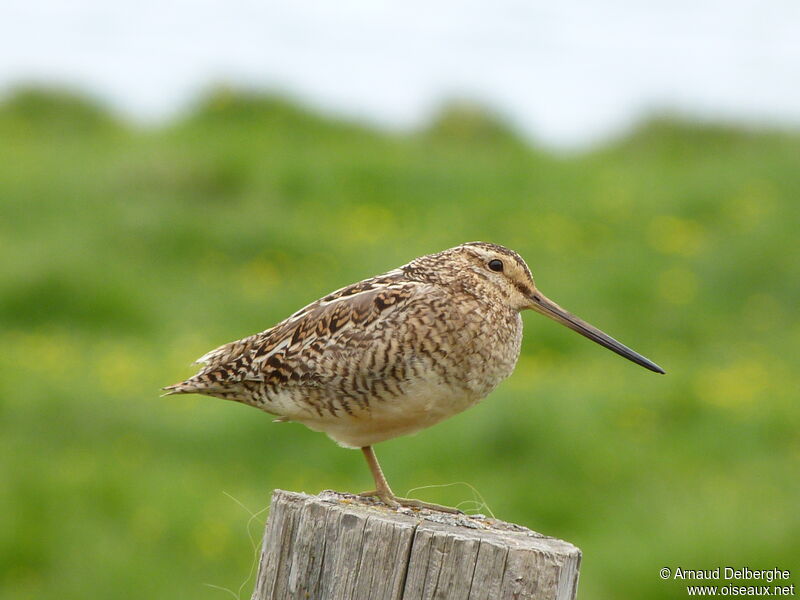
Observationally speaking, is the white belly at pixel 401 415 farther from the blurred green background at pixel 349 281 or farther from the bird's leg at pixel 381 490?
the blurred green background at pixel 349 281

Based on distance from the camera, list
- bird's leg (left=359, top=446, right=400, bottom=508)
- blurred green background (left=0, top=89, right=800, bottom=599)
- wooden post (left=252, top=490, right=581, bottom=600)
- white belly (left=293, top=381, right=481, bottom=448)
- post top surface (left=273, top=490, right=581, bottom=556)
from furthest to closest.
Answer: blurred green background (left=0, top=89, right=800, bottom=599) < bird's leg (left=359, top=446, right=400, bottom=508) < white belly (left=293, top=381, right=481, bottom=448) < post top surface (left=273, top=490, right=581, bottom=556) < wooden post (left=252, top=490, right=581, bottom=600)

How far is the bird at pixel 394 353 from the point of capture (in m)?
5.16

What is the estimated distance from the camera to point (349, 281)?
50.1 feet

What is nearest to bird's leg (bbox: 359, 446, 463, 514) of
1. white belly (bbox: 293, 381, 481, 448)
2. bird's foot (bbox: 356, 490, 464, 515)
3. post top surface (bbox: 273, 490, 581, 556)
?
bird's foot (bbox: 356, 490, 464, 515)

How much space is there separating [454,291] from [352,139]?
15.1m

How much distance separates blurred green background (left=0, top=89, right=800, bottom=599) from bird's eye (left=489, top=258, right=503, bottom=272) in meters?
2.68

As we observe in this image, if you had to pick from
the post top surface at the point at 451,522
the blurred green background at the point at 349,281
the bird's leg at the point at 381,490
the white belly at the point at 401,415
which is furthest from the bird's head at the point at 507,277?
the blurred green background at the point at 349,281

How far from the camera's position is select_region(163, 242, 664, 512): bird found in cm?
516

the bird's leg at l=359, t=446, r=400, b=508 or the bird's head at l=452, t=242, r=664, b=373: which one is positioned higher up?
the bird's head at l=452, t=242, r=664, b=373

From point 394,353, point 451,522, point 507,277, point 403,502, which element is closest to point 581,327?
point 507,277

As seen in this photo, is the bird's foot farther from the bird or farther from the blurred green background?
the blurred green background

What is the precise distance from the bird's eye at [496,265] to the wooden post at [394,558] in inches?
55.1

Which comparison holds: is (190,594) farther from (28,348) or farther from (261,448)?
(28,348)

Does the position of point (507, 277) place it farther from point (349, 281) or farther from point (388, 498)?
point (349, 281)
